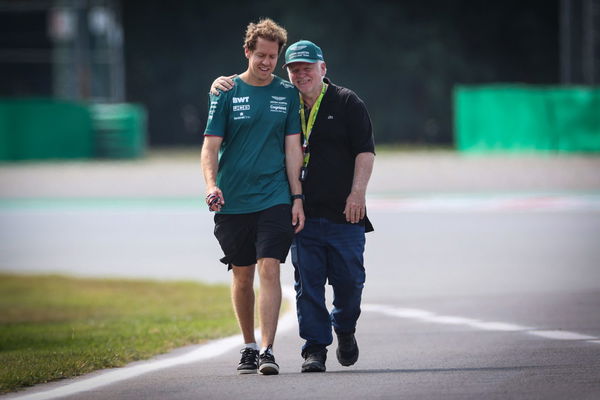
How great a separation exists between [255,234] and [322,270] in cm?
47

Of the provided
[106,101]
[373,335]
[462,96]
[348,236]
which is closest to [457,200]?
[462,96]

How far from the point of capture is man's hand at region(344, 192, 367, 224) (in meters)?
7.01

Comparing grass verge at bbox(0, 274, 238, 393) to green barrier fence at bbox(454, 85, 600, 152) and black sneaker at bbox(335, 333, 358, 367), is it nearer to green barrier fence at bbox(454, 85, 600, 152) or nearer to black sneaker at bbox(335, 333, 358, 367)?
black sneaker at bbox(335, 333, 358, 367)

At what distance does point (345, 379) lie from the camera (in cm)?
675

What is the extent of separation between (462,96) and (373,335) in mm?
23918

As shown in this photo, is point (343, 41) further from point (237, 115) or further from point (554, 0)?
point (237, 115)

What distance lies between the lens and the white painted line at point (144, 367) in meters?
6.54

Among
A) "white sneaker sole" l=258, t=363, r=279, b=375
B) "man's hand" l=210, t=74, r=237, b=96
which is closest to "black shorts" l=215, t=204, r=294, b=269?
"white sneaker sole" l=258, t=363, r=279, b=375

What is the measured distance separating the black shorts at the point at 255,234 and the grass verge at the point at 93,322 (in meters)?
1.14

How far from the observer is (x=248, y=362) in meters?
7.03

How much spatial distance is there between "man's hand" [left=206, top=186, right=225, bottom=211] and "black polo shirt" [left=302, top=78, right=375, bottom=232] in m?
0.58

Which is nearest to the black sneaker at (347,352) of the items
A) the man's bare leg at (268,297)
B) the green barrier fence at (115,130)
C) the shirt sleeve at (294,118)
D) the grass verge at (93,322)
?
the man's bare leg at (268,297)

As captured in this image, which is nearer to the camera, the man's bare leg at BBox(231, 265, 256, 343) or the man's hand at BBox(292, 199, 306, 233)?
the man's hand at BBox(292, 199, 306, 233)

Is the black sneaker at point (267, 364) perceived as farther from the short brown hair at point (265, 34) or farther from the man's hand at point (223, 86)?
the short brown hair at point (265, 34)
